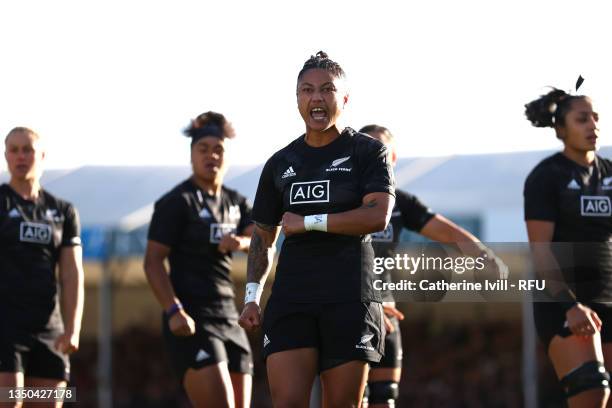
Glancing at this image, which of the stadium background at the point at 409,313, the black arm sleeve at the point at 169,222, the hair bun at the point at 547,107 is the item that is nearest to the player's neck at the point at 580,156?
the hair bun at the point at 547,107

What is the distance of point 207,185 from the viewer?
891cm

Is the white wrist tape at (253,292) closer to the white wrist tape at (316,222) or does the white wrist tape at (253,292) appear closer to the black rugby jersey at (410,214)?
the white wrist tape at (316,222)

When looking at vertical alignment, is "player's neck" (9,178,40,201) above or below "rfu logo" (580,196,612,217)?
above

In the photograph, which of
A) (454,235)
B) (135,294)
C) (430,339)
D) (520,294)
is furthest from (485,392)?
(454,235)

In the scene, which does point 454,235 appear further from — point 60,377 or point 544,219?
point 60,377

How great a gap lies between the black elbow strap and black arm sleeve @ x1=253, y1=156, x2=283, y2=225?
246cm

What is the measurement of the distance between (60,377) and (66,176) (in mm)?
7358

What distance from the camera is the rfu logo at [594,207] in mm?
7844

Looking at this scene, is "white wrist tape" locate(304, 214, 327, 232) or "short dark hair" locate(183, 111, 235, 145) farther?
"short dark hair" locate(183, 111, 235, 145)

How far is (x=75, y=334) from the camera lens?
27.5ft

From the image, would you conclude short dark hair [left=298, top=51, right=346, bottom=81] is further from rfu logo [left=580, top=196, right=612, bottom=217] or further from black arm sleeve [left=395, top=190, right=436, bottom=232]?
black arm sleeve [left=395, top=190, right=436, bottom=232]

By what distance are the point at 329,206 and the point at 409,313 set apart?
1337 cm

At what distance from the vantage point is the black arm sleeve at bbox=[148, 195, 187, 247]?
8617mm

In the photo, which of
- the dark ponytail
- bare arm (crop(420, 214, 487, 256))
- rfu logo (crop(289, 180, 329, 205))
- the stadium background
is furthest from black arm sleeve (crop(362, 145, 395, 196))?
the stadium background
